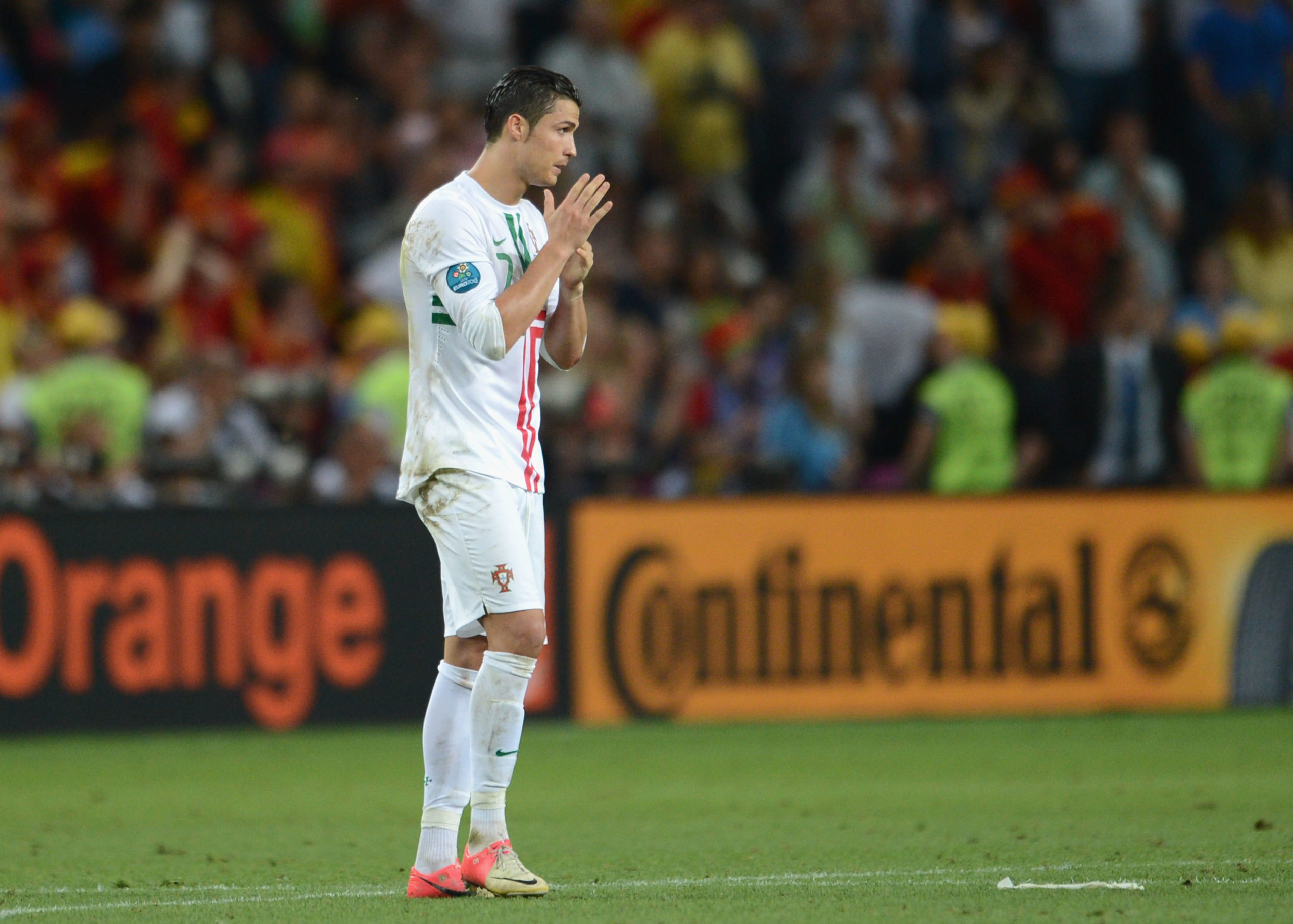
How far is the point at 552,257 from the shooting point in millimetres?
6238

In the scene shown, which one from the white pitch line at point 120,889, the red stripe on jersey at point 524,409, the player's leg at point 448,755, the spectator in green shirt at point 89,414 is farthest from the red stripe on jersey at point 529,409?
the spectator in green shirt at point 89,414

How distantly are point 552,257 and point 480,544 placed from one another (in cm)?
86

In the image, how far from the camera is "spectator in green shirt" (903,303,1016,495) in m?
13.7

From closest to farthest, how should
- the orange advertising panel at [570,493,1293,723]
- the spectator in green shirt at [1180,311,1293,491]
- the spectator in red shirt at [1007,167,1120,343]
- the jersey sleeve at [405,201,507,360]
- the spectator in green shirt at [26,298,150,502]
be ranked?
the jersey sleeve at [405,201,507,360], the orange advertising panel at [570,493,1293,723], the spectator in green shirt at [26,298,150,502], the spectator in green shirt at [1180,311,1293,491], the spectator in red shirt at [1007,167,1120,343]

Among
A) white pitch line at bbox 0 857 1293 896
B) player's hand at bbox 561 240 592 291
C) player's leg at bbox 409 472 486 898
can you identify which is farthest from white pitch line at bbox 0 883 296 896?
player's hand at bbox 561 240 592 291

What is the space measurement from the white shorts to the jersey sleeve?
1.35ft

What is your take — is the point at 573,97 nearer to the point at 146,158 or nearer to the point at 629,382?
the point at 629,382

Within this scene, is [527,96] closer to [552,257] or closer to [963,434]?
[552,257]

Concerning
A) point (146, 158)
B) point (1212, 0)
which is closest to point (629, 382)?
point (146, 158)

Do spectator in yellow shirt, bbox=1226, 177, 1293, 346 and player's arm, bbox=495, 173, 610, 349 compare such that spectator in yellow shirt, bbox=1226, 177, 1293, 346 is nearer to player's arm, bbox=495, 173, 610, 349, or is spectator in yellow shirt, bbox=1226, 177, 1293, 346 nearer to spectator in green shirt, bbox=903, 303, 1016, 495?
spectator in green shirt, bbox=903, 303, 1016, 495

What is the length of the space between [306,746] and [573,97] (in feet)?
20.0

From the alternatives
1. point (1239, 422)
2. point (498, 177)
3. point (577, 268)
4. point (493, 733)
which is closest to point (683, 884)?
point (493, 733)

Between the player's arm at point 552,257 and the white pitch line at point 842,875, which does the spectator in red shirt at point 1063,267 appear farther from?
the player's arm at point 552,257

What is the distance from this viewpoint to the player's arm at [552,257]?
6148mm
